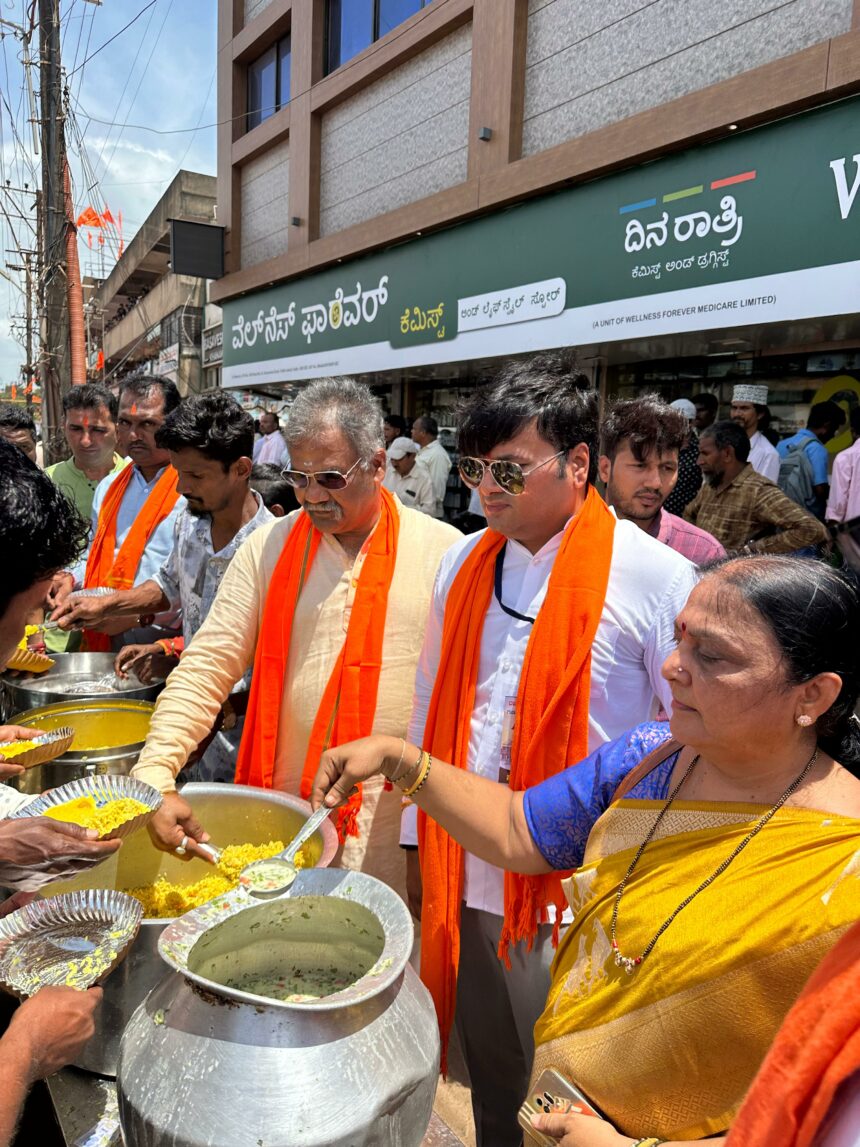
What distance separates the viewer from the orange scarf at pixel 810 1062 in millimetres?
683

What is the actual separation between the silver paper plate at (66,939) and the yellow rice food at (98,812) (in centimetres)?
13

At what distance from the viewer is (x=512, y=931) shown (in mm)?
1692

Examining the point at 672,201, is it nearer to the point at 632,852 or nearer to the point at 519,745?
the point at 519,745

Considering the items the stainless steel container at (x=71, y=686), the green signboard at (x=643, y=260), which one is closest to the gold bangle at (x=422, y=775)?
the stainless steel container at (x=71, y=686)

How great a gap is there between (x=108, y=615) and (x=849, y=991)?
2836mm

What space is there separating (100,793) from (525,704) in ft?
2.95

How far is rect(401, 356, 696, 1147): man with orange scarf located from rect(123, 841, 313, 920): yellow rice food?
50cm

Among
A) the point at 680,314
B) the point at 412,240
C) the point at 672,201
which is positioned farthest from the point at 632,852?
the point at 412,240

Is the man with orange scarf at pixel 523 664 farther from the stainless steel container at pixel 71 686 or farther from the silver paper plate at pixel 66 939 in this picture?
the stainless steel container at pixel 71 686

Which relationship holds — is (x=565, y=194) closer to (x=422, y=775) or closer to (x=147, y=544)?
(x=147, y=544)

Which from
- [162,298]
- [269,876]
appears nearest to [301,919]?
[269,876]

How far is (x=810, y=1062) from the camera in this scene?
2.30 ft

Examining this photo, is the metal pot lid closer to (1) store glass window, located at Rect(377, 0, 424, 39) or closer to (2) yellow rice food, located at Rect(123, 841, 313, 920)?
(2) yellow rice food, located at Rect(123, 841, 313, 920)

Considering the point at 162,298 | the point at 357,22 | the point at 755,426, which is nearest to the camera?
the point at 755,426
